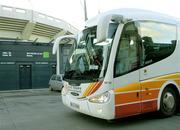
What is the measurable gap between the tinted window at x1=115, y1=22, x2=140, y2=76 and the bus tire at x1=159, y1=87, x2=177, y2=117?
1490mm

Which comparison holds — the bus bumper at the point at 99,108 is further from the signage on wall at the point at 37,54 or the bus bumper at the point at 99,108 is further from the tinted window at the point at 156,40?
the signage on wall at the point at 37,54

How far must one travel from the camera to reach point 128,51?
8336mm

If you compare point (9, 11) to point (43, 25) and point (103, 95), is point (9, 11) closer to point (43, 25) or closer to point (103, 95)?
point (43, 25)

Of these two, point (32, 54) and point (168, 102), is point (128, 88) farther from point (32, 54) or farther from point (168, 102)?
point (32, 54)

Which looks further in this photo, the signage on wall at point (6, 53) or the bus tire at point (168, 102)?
the signage on wall at point (6, 53)

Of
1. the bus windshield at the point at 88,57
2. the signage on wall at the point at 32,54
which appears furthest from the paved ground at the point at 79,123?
the signage on wall at the point at 32,54

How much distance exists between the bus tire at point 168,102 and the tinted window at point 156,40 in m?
1.04

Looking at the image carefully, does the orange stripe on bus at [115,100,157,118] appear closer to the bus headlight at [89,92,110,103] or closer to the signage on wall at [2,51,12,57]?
the bus headlight at [89,92,110,103]

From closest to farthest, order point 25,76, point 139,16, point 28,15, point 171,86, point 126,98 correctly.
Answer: point 126,98, point 139,16, point 171,86, point 25,76, point 28,15

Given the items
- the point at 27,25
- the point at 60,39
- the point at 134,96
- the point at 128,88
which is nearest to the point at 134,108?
the point at 134,96

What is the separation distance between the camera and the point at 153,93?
29.0 ft

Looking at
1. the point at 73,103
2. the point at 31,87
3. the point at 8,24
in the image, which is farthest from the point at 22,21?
the point at 73,103

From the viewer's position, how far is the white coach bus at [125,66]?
796 cm

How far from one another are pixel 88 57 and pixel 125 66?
1.03 metres
